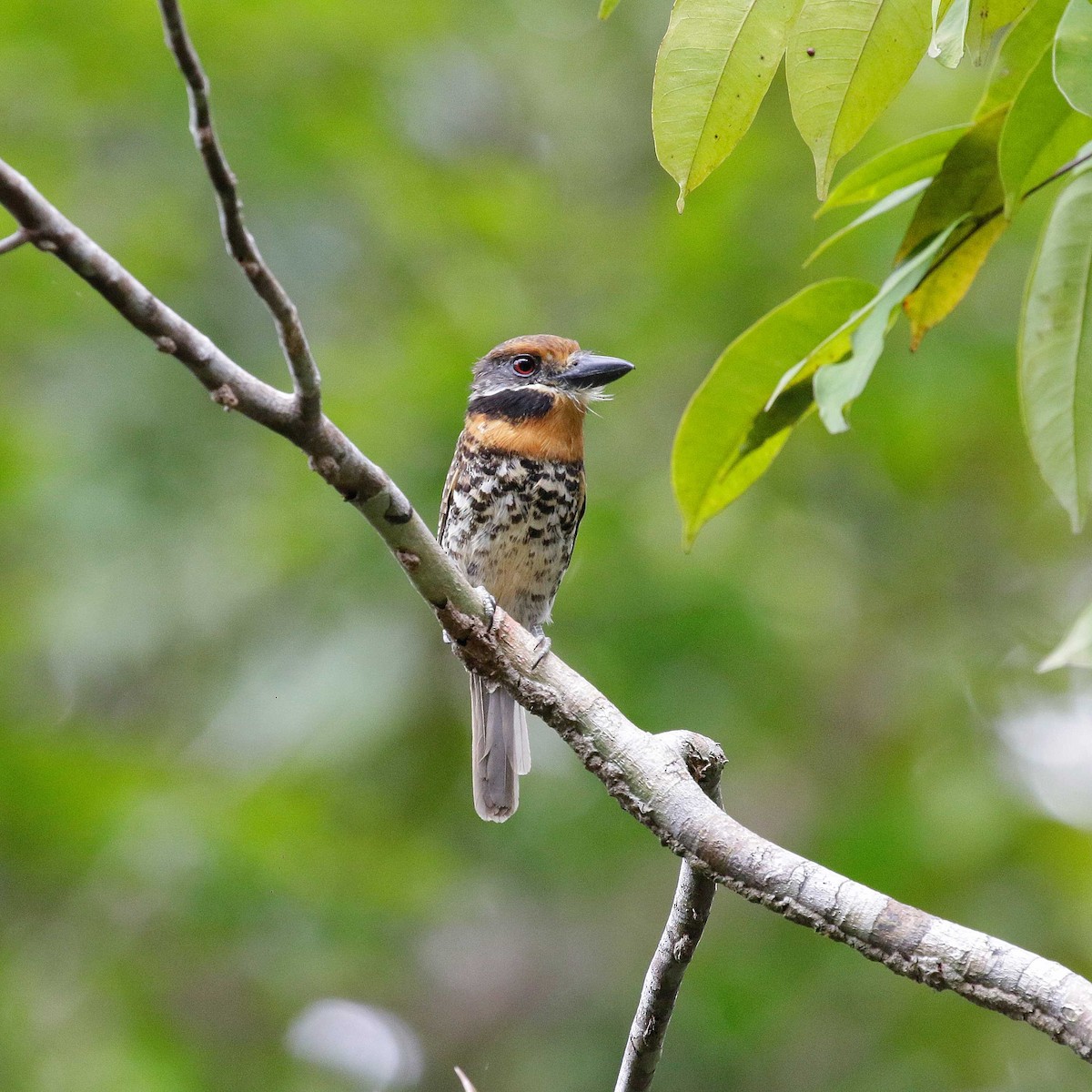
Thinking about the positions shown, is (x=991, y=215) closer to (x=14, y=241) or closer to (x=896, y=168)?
(x=896, y=168)

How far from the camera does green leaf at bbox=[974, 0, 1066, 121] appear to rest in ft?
5.73

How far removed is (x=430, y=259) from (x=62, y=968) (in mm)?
3189

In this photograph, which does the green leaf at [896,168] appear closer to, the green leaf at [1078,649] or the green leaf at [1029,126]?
the green leaf at [1029,126]

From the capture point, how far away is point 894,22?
164cm

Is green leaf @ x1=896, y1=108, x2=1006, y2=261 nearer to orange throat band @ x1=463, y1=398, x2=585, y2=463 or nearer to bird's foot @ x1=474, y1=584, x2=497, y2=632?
bird's foot @ x1=474, y1=584, x2=497, y2=632

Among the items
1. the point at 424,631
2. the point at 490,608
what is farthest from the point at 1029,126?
the point at 424,631

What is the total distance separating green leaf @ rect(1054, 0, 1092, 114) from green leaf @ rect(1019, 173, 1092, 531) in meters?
0.28

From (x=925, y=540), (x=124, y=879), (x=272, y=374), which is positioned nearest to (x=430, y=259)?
(x=272, y=374)

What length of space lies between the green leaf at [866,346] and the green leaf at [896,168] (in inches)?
5.0

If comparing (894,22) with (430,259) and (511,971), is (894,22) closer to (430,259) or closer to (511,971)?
(430,259)

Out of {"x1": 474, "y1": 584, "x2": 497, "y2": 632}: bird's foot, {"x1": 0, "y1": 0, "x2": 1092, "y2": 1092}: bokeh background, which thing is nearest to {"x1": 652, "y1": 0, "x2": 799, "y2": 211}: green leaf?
{"x1": 474, "y1": 584, "x2": 497, "y2": 632}: bird's foot

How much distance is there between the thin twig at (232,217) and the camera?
1.31 m

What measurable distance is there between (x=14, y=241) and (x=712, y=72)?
0.82 m

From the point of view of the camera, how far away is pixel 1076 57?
139 cm
